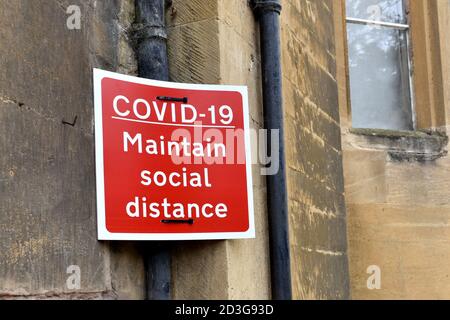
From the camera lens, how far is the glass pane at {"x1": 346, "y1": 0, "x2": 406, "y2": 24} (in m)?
6.34

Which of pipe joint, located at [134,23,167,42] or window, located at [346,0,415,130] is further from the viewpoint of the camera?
window, located at [346,0,415,130]

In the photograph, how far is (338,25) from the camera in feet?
20.0

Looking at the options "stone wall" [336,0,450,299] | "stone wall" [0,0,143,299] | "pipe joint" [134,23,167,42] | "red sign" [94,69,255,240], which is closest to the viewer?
"stone wall" [0,0,143,299]

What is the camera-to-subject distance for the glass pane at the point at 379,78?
6.25m

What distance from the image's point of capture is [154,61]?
3.68 m

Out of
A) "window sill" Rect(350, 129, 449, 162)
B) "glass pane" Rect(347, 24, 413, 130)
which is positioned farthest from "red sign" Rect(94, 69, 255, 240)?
"glass pane" Rect(347, 24, 413, 130)

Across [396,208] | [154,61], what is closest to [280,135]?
[154,61]

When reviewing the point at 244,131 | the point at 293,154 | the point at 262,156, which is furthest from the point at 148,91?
the point at 293,154

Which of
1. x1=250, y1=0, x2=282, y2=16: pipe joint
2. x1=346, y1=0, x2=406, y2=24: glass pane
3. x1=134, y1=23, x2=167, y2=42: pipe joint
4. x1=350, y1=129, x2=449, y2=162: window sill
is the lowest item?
x1=350, y1=129, x2=449, y2=162: window sill

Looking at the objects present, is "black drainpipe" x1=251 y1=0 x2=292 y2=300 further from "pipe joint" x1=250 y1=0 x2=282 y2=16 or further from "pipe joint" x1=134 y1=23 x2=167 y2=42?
"pipe joint" x1=134 y1=23 x2=167 y2=42

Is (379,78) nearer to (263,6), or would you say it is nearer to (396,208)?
(396,208)

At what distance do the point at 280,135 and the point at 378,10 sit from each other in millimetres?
2709

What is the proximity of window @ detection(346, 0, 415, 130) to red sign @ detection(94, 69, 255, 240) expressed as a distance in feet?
8.94

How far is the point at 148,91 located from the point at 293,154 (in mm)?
1277
